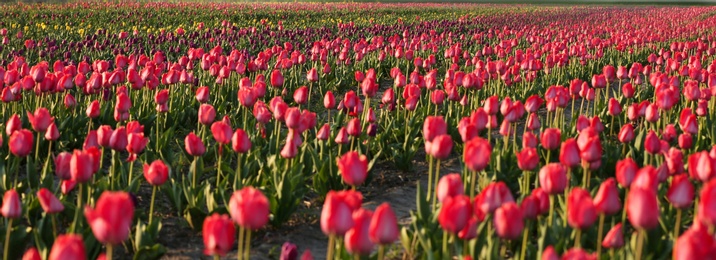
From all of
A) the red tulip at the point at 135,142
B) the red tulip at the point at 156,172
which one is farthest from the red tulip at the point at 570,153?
the red tulip at the point at 135,142

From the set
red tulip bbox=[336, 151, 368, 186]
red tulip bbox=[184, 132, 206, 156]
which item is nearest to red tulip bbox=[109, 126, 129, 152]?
red tulip bbox=[184, 132, 206, 156]

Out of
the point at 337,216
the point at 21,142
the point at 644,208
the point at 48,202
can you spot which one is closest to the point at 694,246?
the point at 644,208

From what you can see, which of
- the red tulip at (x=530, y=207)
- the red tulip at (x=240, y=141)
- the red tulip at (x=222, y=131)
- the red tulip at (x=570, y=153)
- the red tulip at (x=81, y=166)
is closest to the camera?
the red tulip at (x=530, y=207)

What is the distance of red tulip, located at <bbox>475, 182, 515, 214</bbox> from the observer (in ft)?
8.82

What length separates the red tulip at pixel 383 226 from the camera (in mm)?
2223

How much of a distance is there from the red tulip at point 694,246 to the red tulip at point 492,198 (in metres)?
0.81

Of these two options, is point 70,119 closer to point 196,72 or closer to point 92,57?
point 196,72

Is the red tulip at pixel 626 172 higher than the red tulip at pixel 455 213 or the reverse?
the reverse

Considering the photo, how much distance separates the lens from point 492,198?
2.69 m

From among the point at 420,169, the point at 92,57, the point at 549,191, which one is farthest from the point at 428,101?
the point at 92,57

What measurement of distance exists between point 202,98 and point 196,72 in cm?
423

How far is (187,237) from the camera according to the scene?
397cm

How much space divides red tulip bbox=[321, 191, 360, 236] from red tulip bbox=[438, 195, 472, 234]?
317mm

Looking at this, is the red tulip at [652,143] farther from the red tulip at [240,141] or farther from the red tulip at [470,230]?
the red tulip at [240,141]
